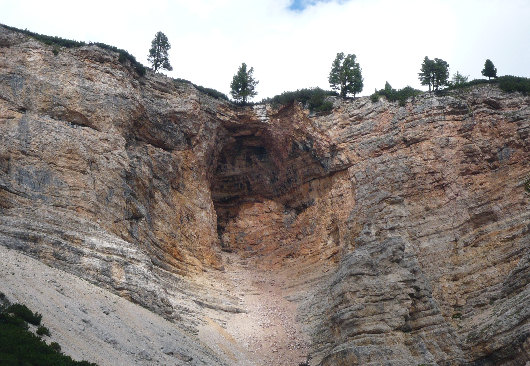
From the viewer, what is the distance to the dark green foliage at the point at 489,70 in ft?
171

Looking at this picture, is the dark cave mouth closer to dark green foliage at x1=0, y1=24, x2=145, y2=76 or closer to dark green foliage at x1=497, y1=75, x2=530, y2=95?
dark green foliage at x1=0, y1=24, x2=145, y2=76

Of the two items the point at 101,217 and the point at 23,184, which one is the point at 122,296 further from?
the point at 23,184

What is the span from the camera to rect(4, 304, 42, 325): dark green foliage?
21.4m

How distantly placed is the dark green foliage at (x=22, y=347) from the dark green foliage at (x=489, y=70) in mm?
43438

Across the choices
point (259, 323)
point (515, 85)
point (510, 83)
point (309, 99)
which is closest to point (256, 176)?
point (309, 99)

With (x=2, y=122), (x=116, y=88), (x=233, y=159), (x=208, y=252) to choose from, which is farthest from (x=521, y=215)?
(x=2, y=122)

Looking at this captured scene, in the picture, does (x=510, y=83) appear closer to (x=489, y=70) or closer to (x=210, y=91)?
(x=489, y=70)

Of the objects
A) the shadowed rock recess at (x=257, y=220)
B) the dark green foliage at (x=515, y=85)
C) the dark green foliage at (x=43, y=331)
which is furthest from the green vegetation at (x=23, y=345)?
the dark green foliage at (x=515, y=85)

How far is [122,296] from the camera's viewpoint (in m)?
30.3

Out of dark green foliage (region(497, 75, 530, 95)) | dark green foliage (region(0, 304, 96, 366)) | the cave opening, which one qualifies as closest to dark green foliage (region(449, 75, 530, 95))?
dark green foliage (region(497, 75, 530, 95))

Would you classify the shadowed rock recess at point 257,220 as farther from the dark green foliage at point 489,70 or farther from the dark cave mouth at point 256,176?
the dark green foliage at point 489,70

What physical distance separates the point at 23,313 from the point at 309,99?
33.5 meters

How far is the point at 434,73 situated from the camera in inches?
2064

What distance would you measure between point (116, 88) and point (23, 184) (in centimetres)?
1172
